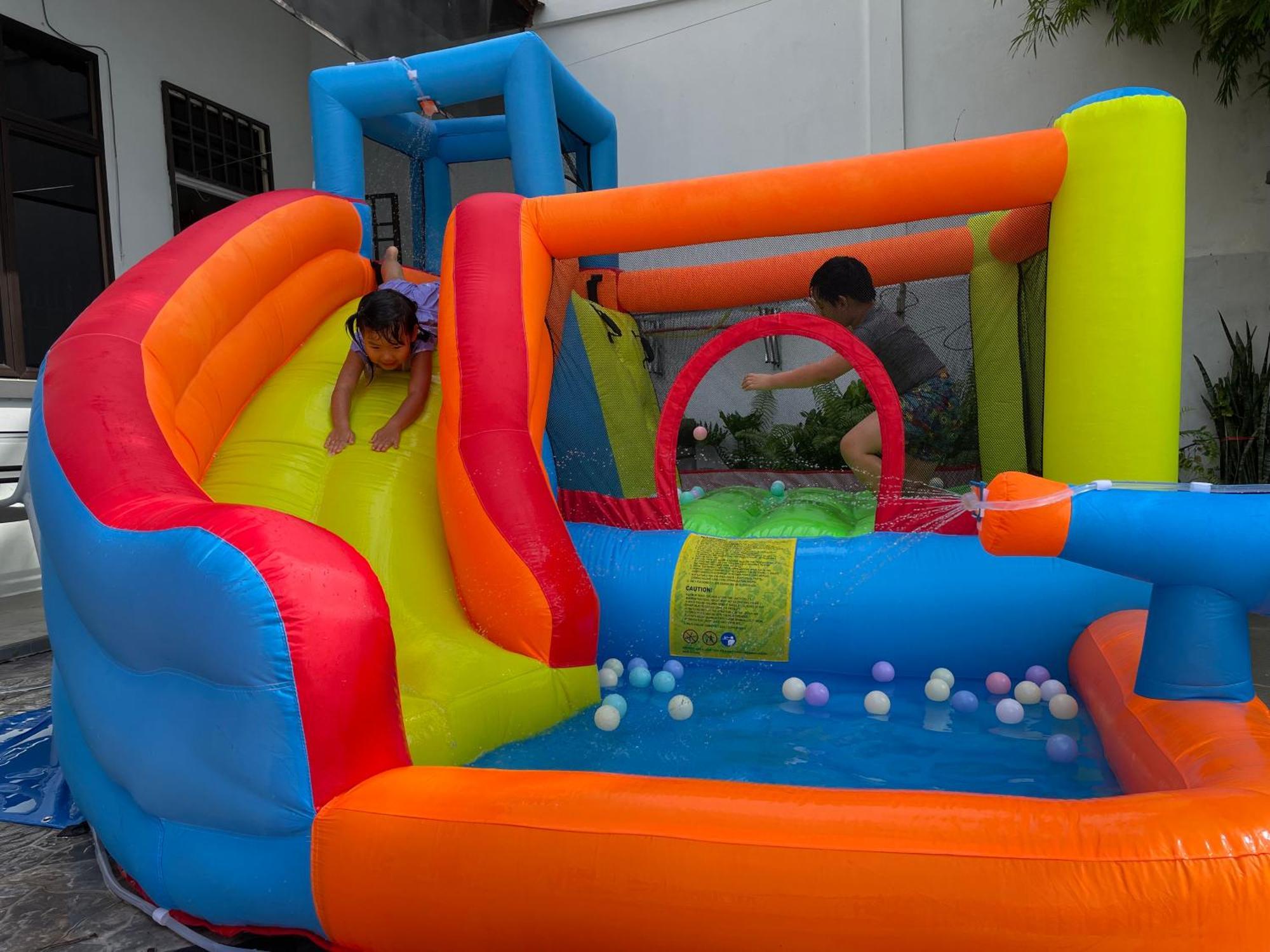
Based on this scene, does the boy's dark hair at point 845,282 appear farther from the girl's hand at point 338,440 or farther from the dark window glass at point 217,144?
the dark window glass at point 217,144

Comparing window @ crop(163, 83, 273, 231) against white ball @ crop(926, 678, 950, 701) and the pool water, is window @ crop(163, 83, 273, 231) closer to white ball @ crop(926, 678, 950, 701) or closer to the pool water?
the pool water

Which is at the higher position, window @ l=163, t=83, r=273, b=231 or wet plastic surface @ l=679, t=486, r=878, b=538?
window @ l=163, t=83, r=273, b=231

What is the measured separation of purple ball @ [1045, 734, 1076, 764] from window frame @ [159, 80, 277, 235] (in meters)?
5.82

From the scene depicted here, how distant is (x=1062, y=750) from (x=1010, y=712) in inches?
11.2

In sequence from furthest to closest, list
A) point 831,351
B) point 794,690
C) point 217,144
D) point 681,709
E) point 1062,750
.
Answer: point 217,144 < point 831,351 < point 794,690 < point 681,709 < point 1062,750

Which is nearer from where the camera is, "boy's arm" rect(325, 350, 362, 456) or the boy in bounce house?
"boy's arm" rect(325, 350, 362, 456)

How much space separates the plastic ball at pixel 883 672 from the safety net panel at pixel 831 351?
1.83 feet

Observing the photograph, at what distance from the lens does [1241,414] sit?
5762 mm

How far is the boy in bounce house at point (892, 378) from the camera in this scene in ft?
11.0

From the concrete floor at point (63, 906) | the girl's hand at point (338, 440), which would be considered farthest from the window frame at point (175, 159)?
the concrete floor at point (63, 906)

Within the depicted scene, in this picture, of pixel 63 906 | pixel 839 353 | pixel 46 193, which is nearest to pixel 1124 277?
pixel 839 353

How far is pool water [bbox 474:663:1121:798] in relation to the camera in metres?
2.10

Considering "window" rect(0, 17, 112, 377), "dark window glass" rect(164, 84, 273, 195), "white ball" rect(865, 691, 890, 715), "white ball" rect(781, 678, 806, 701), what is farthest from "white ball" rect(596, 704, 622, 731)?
"dark window glass" rect(164, 84, 273, 195)

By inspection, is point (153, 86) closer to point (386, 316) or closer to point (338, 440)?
point (386, 316)
